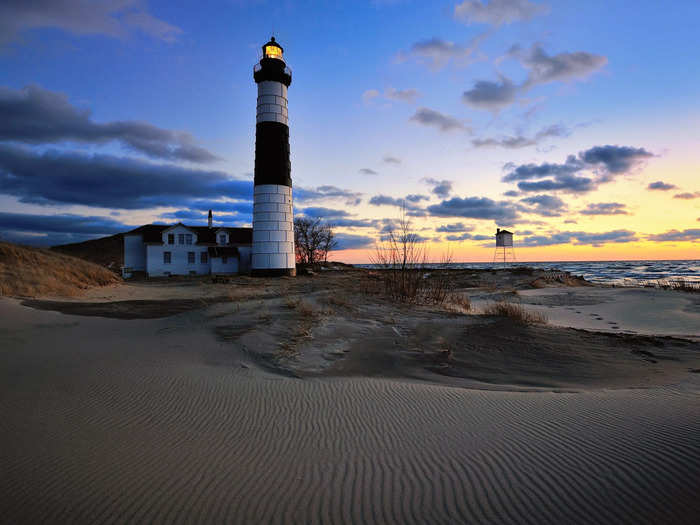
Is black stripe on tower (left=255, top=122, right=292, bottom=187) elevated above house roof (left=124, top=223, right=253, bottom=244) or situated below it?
above

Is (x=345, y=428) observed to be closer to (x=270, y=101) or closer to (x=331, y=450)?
(x=331, y=450)

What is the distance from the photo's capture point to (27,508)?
2031 millimetres

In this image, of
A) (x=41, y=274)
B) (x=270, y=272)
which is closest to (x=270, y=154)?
Answer: (x=270, y=272)

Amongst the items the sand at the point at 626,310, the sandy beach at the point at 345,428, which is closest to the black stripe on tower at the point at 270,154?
the sand at the point at 626,310

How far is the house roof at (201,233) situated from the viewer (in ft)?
106

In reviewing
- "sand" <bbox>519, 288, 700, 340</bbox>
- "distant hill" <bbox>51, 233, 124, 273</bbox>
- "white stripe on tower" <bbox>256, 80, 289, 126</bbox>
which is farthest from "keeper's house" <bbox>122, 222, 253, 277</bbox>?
"distant hill" <bbox>51, 233, 124, 273</bbox>

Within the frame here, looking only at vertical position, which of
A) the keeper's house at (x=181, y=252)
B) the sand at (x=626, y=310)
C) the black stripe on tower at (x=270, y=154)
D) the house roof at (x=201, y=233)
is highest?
the black stripe on tower at (x=270, y=154)

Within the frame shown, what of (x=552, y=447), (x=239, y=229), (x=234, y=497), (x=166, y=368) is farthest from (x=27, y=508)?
(x=239, y=229)

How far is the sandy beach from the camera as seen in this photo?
2.11m

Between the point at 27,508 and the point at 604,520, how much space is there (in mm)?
3111

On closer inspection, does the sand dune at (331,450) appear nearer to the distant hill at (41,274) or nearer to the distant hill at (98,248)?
the distant hill at (41,274)

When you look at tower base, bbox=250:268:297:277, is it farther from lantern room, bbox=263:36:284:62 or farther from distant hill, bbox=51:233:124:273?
distant hill, bbox=51:233:124:273

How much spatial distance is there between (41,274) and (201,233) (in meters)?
21.1

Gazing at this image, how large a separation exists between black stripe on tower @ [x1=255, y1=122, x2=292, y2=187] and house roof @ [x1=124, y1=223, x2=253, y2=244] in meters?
10.6
